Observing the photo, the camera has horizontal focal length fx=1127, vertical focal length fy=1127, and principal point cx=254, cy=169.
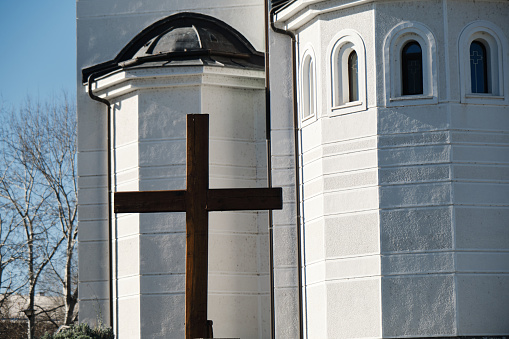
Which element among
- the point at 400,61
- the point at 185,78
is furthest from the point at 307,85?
the point at 185,78

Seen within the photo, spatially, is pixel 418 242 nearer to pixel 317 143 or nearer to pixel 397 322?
pixel 397 322

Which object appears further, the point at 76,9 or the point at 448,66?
Result: the point at 76,9

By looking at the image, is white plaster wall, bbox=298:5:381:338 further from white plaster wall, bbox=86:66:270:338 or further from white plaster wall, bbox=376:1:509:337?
white plaster wall, bbox=86:66:270:338

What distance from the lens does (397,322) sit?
18.2 metres

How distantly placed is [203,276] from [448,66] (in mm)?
7532

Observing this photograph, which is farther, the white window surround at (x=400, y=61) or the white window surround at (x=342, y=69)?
the white window surround at (x=342, y=69)

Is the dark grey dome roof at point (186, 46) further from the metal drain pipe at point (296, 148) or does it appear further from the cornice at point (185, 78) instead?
the metal drain pipe at point (296, 148)

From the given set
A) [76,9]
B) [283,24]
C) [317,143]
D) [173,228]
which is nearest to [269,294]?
[173,228]

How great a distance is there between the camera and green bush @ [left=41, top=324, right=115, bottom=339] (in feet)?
69.0

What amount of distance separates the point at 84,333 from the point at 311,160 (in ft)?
18.3

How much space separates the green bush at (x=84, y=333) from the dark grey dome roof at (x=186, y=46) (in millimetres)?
5275

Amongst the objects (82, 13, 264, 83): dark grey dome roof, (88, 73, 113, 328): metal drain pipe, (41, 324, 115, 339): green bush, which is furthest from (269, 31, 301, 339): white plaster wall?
(88, 73, 113, 328): metal drain pipe

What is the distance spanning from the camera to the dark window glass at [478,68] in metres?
19.0

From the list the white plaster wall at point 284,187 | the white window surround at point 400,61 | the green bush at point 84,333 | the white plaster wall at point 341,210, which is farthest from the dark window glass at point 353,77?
the green bush at point 84,333
